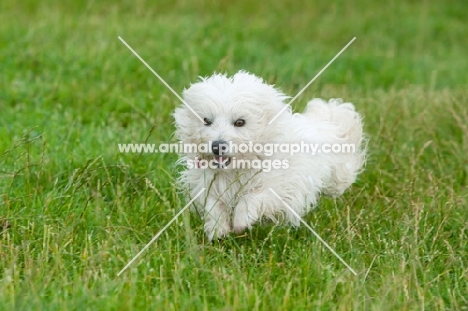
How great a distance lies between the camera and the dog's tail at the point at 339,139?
5.32 metres

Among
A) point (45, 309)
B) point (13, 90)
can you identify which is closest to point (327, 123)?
point (45, 309)

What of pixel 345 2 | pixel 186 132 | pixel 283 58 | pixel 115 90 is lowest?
pixel 186 132

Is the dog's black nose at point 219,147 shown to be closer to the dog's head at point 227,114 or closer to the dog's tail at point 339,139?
the dog's head at point 227,114

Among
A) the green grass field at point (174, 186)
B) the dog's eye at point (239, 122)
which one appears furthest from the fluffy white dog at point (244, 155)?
the green grass field at point (174, 186)

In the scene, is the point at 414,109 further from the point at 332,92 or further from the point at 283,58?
the point at 283,58

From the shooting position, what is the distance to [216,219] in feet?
14.6

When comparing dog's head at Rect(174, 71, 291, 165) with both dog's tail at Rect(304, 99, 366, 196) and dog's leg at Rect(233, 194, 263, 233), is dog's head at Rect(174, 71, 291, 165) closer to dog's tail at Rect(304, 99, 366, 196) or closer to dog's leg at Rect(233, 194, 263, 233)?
dog's leg at Rect(233, 194, 263, 233)

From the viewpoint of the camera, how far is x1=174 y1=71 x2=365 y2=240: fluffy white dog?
4305 mm

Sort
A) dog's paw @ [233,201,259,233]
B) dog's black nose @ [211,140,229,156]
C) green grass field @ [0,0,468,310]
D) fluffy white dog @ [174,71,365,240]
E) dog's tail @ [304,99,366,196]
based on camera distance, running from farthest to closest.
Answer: dog's tail @ [304,99,366,196] → dog's paw @ [233,201,259,233] → fluffy white dog @ [174,71,365,240] → dog's black nose @ [211,140,229,156] → green grass field @ [0,0,468,310]

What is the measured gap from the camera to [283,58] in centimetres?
991

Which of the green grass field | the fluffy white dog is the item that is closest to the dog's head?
the fluffy white dog

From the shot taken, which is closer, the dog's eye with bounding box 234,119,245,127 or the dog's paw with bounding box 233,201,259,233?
the dog's eye with bounding box 234,119,245,127

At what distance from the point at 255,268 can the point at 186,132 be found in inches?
39.1

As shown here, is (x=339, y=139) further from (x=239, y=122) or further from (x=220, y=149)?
(x=220, y=149)
